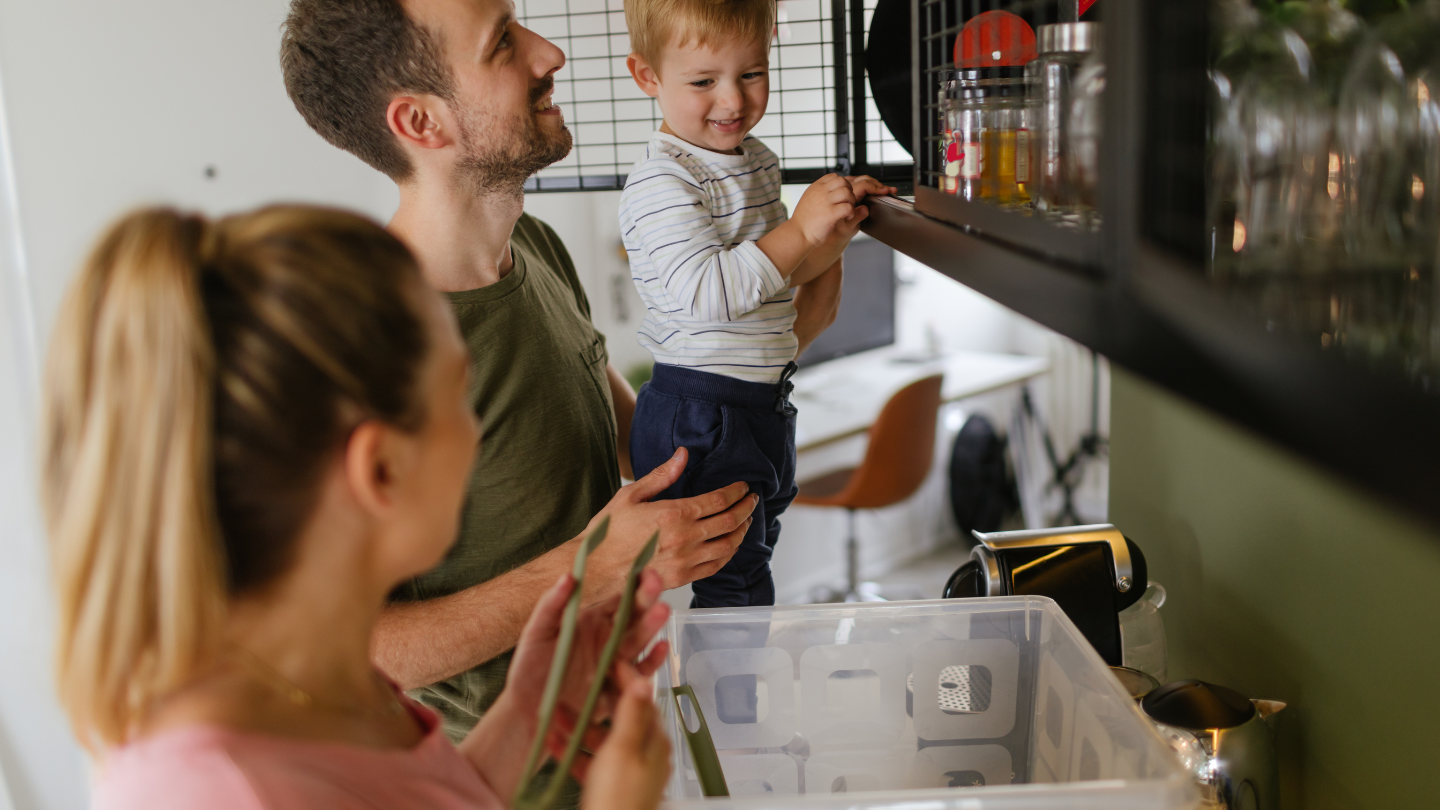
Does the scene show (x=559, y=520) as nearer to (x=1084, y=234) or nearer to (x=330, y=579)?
(x=330, y=579)

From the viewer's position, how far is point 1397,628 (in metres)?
1.00

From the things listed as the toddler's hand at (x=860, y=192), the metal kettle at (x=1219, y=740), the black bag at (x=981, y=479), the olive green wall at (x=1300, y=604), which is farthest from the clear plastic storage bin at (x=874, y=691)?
the black bag at (x=981, y=479)

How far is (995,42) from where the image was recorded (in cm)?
81

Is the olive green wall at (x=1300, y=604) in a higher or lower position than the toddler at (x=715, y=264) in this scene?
lower

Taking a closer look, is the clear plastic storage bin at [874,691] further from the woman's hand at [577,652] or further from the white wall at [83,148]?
the white wall at [83,148]

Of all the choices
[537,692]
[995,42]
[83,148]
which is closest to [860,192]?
[995,42]

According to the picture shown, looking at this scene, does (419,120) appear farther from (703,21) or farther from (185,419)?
(185,419)

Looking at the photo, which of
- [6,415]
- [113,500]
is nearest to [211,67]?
[6,415]

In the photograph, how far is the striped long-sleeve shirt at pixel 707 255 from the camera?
47.3 inches

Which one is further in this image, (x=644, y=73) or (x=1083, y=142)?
(x=644, y=73)

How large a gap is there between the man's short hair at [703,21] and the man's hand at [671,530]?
513 mm

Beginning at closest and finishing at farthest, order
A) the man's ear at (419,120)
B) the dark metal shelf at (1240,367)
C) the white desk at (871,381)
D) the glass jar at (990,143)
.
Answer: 1. the dark metal shelf at (1240,367)
2. the glass jar at (990,143)
3. the man's ear at (419,120)
4. the white desk at (871,381)

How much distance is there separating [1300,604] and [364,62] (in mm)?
1328

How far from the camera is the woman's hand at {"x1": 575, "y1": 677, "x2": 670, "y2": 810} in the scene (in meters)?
0.62
